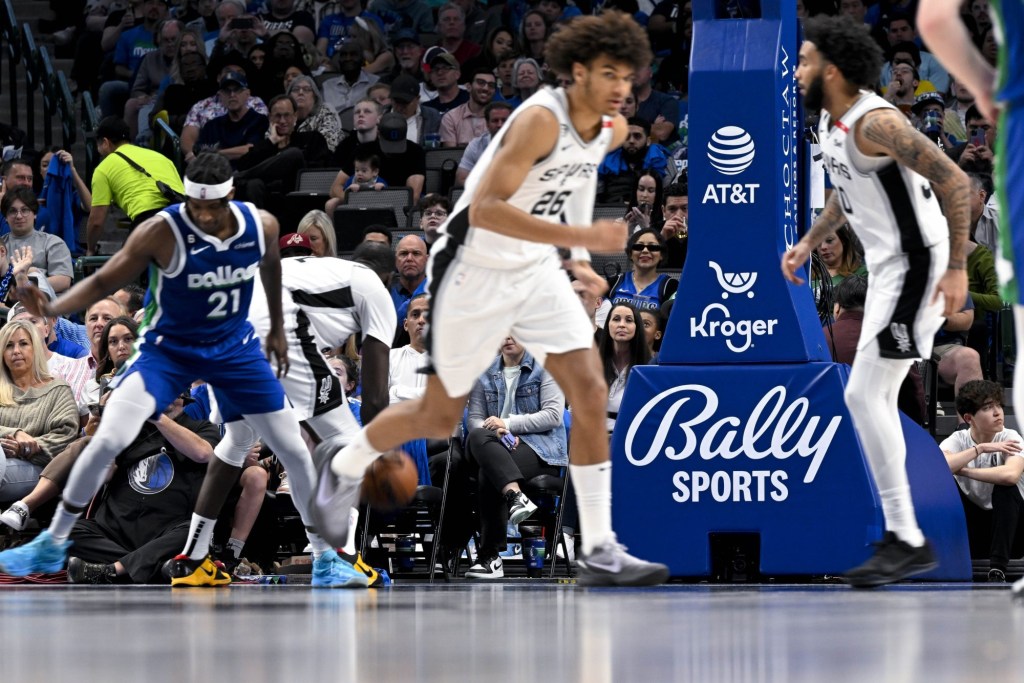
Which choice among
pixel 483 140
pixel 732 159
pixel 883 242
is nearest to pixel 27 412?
pixel 732 159

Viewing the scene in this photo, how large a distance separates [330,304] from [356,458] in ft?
5.66

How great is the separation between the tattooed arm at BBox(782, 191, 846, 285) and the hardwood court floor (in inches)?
48.1

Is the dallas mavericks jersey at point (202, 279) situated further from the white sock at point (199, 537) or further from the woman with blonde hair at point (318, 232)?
the woman with blonde hair at point (318, 232)

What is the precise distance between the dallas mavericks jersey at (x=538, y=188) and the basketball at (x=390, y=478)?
0.93 m

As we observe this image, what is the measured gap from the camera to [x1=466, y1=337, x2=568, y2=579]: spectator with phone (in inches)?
344

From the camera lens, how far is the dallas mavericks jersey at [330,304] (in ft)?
24.3

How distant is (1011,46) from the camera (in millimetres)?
4312

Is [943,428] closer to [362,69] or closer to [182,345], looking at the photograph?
[182,345]

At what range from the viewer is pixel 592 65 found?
5.46 m

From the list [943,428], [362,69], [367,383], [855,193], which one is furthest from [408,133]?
[855,193]

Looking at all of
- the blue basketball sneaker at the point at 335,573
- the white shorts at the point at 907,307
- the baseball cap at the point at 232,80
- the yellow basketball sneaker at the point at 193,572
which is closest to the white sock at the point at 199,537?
the yellow basketball sneaker at the point at 193,572

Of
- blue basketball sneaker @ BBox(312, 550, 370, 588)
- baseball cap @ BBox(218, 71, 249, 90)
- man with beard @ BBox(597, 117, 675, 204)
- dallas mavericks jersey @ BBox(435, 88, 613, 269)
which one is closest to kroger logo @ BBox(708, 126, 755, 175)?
dallas mavericks jersey @ BBox(435, 88, 613, 269)

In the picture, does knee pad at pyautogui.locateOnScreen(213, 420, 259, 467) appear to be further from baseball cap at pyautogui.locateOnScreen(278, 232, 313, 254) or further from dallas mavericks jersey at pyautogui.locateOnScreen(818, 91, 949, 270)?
dallas mavericks jersey at pyautogui.locateOnScreen(818, 91, 949, 270)

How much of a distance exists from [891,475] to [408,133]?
8834 mm
